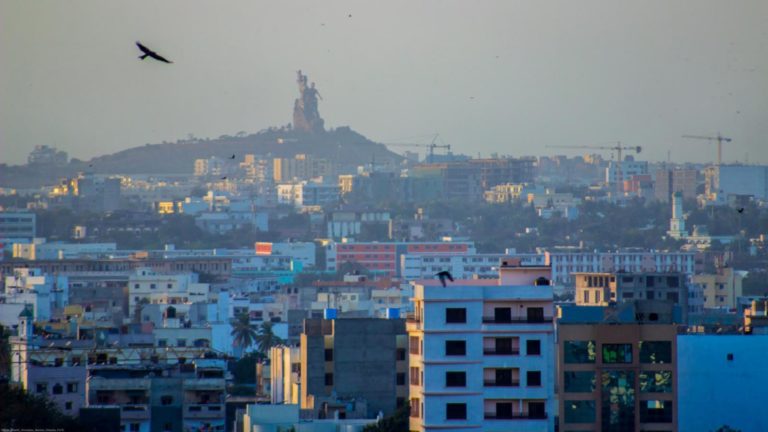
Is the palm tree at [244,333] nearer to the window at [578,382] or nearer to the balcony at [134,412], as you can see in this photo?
the balcony at [134,412]

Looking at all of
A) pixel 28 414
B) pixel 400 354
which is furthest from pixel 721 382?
pixel 28 414

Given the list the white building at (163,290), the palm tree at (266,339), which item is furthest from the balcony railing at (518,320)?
the white building at (163,290)

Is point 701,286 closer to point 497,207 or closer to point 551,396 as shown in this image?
point 551,396

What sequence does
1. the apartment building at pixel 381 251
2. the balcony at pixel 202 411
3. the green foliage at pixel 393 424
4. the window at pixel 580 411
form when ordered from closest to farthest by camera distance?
the green foliage at pixel 393 424 < the window at pixel 580 411 < the balcony at pixel 202 411 < the apartment building at pixel 381 251

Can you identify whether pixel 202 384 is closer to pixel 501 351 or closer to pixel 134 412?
pixel 134 412

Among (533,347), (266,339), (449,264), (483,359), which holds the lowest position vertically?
(449,264)

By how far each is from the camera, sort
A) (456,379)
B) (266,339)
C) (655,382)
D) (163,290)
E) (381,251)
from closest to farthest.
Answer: (456,379)
(655,382)
(266,339)
(163,290)
(381,251)

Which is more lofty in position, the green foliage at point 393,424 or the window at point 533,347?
the window at point 533,347
